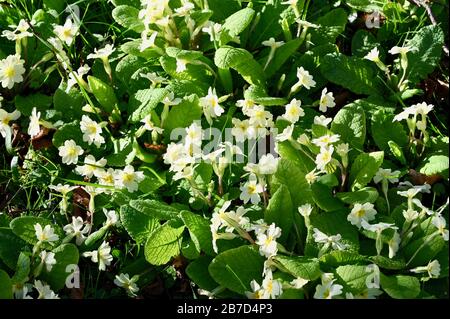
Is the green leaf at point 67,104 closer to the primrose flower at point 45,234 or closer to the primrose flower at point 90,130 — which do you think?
the primrose flower at point 90,130

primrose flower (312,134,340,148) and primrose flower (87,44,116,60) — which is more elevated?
primrose flower (87,44,116,60)

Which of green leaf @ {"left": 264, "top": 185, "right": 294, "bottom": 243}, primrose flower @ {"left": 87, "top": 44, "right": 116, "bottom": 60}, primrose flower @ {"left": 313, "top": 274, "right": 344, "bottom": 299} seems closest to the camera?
primrose flower @ {"left": 313, "top": 274, "right": 344, "bottom": 299}

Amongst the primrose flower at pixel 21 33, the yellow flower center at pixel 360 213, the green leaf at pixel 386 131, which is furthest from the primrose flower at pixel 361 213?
the primrose flower at pixel 21 33

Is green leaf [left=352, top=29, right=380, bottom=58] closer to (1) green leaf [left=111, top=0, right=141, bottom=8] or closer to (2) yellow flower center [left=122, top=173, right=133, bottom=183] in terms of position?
(1) green leaf [left=111, top=0, right=141, bottom=8]

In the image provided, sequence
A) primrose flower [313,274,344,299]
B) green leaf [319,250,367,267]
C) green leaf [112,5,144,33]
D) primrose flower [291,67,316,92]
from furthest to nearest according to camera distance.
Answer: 1. green leaf [112,5,144,33]
2. primrose flower [291,67,316,92]
3. green leaf [319,250,367,267]
4. primrose flower [313,274,344,299]

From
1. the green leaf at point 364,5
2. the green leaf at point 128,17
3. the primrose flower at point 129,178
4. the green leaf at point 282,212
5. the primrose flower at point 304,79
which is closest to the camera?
the green leaf at point 282,212

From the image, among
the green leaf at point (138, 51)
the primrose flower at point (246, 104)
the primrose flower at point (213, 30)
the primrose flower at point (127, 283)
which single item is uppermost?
the primrose flower at point (213, 30)

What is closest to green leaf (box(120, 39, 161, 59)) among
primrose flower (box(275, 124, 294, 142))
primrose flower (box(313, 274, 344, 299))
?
primrose flower (box(275, 124, 294, 142))

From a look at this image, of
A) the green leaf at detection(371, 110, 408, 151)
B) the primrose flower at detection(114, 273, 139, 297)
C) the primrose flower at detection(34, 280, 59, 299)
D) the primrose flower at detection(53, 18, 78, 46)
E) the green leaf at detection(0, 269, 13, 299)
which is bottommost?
the primrose flower at detection(114, 273, 139, 297)
